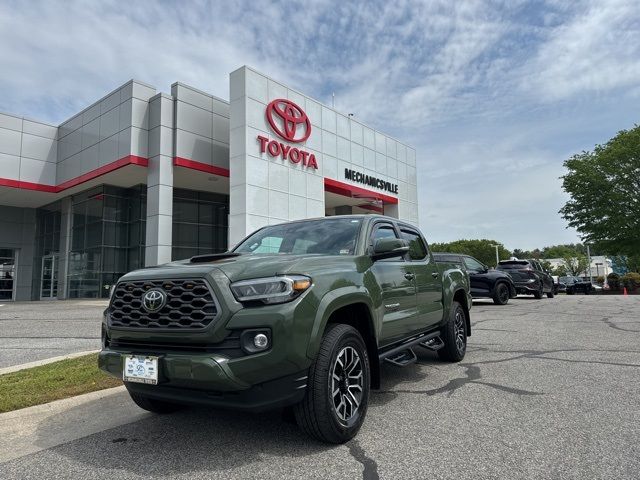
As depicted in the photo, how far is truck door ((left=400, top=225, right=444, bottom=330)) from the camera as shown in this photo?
500 centimetres

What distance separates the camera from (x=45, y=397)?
4.60m

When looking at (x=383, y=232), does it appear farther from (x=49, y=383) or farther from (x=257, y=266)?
(x=49, y=383)

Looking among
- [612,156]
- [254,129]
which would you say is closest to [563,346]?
[254,129]

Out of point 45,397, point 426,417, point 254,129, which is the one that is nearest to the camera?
point 426,417

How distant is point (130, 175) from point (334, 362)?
2176 centimetres

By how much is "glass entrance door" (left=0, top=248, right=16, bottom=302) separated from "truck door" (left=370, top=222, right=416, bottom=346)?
3162cm

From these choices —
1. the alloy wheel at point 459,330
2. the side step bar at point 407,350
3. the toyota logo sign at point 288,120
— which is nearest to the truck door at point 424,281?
the side step bar at point 407,350

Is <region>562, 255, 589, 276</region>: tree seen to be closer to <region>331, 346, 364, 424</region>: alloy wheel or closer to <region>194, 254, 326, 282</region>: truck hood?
<region>331, 346, 364, 424</region>: alloy wheel

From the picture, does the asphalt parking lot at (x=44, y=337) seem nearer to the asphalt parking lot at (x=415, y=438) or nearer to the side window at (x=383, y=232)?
the asphalt parking lot at (x=415, y=438)

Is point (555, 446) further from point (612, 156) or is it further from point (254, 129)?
point (612, 156)

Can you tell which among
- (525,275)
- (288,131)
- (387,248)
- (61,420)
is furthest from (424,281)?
(288,131)

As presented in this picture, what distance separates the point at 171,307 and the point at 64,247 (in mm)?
27508

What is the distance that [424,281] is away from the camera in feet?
17.0

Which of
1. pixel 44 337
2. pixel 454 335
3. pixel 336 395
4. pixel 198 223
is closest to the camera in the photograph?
pixel 336 395
